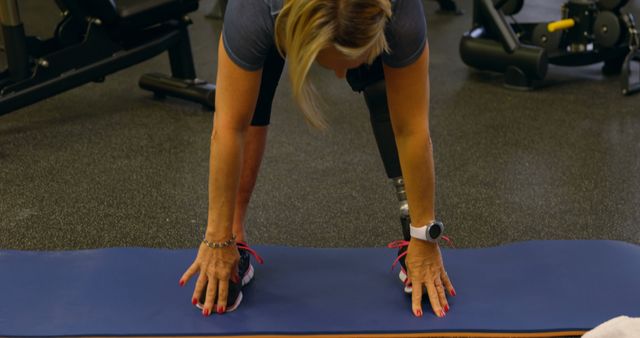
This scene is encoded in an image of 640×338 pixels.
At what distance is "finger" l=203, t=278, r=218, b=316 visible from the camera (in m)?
1.66

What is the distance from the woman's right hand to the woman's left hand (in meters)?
0.37

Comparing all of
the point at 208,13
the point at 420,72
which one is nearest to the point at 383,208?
the point at 420,72

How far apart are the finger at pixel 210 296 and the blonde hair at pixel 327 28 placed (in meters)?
0.52

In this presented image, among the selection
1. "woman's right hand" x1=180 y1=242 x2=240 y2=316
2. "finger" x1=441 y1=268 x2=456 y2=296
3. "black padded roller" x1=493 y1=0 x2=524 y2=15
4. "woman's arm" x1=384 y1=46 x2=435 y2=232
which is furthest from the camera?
"black padded roller" x1=493 y1=0 x2=524 y2=15

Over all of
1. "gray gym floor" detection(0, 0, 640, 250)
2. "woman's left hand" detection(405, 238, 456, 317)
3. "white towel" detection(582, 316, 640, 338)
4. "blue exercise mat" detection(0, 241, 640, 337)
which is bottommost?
→ "gray gym floor" detection(0, 0, 640, 250)

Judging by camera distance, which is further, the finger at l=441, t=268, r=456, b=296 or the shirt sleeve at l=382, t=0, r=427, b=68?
the finger at l=441, t=268, r=456, b=296

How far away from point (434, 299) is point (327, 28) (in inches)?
27.7

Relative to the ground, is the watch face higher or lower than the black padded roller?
higher

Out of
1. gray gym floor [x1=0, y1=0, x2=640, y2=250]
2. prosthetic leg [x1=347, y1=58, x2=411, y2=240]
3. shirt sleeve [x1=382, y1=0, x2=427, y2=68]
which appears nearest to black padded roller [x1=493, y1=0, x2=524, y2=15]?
gray gym floor [x1=0, y1=0, x2=640, y2=250]

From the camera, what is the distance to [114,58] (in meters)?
3.12

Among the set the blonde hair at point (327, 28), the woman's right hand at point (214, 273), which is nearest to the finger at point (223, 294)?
the woman's right hand at point (214, 273)

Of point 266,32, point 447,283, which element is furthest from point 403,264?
point 266,32

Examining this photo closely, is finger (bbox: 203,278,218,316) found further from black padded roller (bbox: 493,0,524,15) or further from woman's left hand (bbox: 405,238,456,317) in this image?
black padded roller (bbox: 493,0,524,15)

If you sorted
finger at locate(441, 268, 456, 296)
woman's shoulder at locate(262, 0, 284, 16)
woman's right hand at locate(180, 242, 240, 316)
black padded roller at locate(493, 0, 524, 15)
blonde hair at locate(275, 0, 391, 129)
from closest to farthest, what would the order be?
blonde hair at locate(275, 0, 391, 129) < woman's shoulder at locate(262, 0, 284, 16) < woman's right hand at locate(180, 242, 240, 316) < finger at locate(441, 268, 456, 296) < black padded roller at locate(493, 0, 524, 15)
